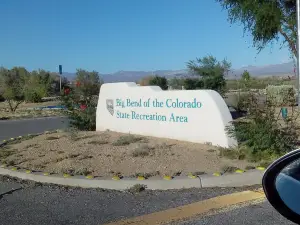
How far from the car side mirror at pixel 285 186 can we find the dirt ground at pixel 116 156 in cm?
464

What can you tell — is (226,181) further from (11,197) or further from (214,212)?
(11,197)

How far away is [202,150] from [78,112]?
5.65 meters

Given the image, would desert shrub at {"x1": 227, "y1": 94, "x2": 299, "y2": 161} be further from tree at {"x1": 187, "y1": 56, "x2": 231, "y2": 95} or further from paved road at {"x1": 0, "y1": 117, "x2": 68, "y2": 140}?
tree at {"x1": 187, "y1": 56, "x2": 231, "y2": 95}

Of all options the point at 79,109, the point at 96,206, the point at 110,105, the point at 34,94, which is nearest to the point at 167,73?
the point at 34,94

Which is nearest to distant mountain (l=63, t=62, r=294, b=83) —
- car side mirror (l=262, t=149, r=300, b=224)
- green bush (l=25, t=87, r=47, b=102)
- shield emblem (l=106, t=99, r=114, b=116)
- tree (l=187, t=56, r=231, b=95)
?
tree (l=187, t=56, r=231, b=95)

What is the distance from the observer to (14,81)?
175 feet

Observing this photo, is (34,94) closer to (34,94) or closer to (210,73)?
(34,94)

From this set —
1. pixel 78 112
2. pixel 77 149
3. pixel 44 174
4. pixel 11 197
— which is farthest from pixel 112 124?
pixel 11 197

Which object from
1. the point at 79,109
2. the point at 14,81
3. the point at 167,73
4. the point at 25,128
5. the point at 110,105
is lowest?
the point at 25,128

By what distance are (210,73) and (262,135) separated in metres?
19.4

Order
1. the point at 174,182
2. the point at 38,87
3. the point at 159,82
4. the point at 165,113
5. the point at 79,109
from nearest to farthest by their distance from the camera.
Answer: the point at 174,182
the point at 165,113
the point at 79,109
the point at 159,82
the point at 38,87

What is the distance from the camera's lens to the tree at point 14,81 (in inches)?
1530

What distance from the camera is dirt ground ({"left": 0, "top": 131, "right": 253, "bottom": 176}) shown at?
24.9 ft

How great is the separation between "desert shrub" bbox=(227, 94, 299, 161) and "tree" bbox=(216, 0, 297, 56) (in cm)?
778
